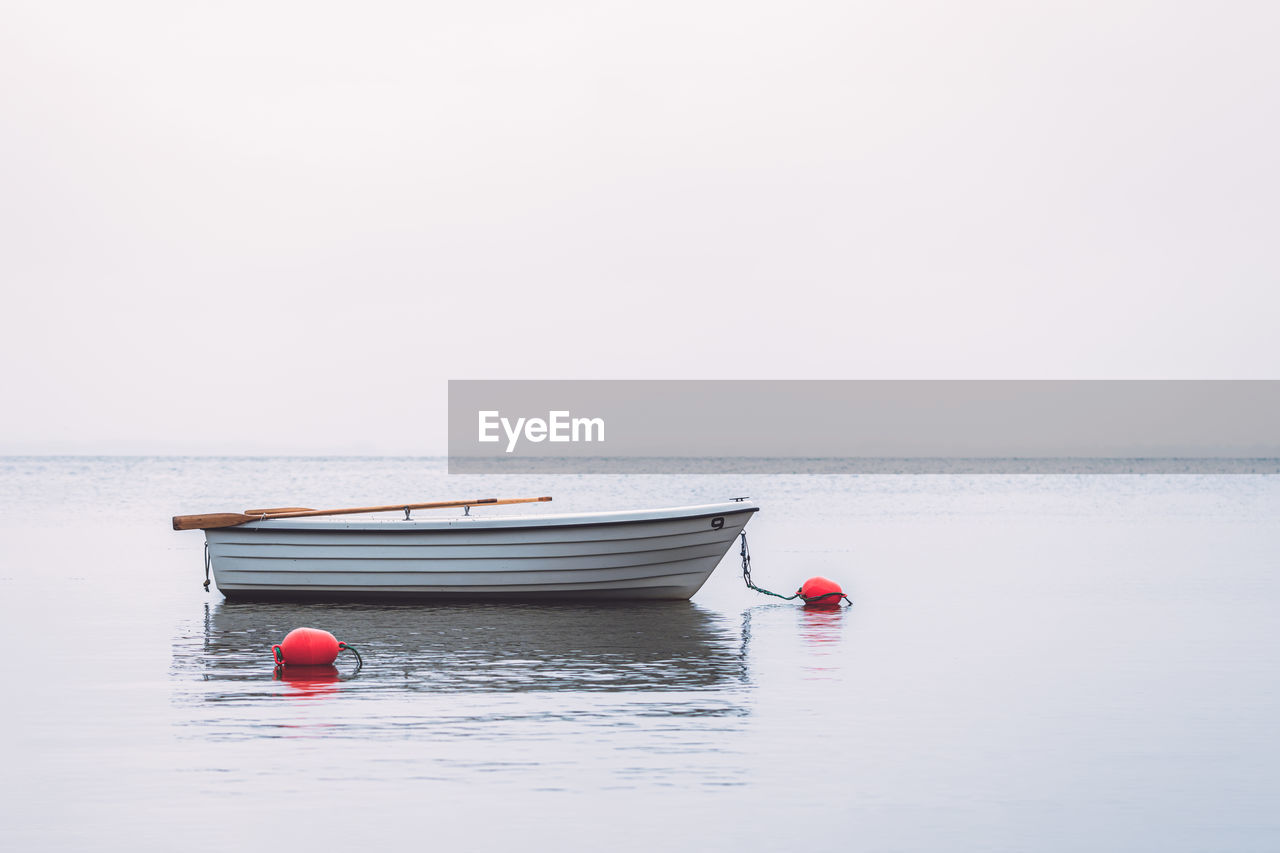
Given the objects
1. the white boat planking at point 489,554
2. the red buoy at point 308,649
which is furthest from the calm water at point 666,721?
the white boat planking at point 489,554

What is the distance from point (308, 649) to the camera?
14.1 metres

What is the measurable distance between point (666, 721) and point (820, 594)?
378 inches

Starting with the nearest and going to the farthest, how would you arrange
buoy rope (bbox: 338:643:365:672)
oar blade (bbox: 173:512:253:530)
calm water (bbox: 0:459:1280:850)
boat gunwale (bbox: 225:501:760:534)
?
calm water (bbox: 0:459:1280:850)
buoy rope (bbox: 338:643:365:672)
boat gunwale (bbox: 225:501:760:534)
oar blade (bbox: 173:512:253:530)

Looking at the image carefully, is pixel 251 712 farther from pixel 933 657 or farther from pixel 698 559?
pixel 698 559

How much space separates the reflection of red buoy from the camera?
1406cm

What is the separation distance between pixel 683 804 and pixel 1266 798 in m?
4.15

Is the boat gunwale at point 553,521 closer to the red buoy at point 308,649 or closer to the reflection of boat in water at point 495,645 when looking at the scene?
the reflection of boat in water at point 495,645

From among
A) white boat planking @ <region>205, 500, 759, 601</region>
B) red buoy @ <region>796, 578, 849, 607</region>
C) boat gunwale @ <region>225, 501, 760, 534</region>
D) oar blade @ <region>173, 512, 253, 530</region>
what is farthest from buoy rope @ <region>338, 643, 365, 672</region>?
red buoy @ <region>796, 578, 849, 607</region>

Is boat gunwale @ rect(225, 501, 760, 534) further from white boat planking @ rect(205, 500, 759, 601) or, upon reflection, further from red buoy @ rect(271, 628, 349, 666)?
red buoy @ rect(271, 628, 349, 666)

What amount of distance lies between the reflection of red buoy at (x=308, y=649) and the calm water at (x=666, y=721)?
284 mm

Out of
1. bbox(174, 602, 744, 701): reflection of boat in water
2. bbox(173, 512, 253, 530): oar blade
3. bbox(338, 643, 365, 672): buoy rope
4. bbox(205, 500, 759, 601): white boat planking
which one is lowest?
bbox(174, 602, 744, 701): reflection of boat in water

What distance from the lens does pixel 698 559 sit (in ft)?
67.1

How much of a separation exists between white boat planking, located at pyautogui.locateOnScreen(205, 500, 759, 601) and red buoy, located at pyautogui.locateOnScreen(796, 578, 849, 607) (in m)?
1.61

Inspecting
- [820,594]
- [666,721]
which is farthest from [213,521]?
[666,721]
